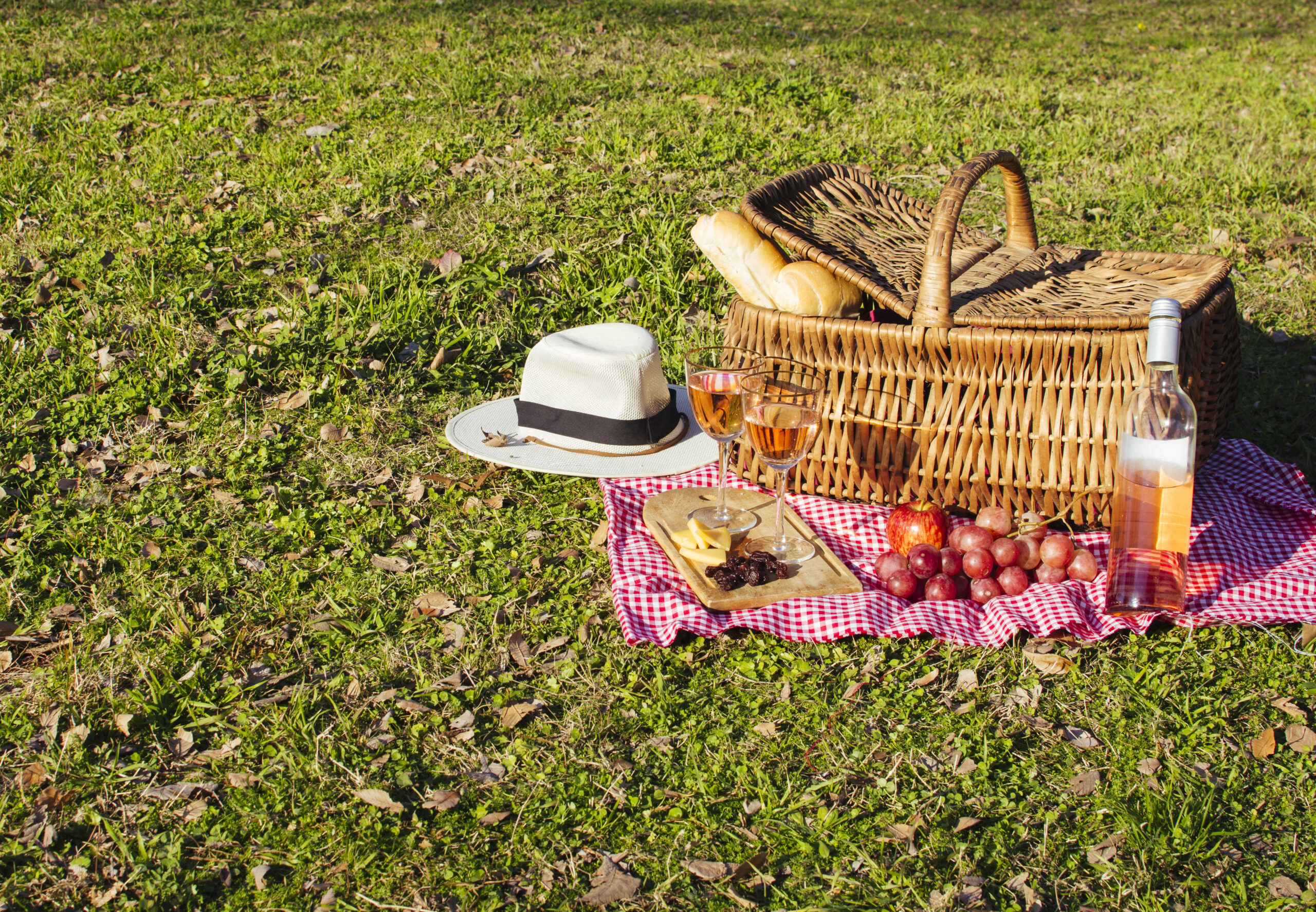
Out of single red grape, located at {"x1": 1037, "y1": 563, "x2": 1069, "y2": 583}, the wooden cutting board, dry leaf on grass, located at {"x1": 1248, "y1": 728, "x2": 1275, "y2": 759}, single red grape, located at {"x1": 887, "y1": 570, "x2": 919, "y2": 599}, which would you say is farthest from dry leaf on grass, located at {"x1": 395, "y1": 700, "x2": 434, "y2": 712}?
dry leaf on grass, located at {"x1": 1248, "y1": 728, "x2": 1275, "y2": 759}

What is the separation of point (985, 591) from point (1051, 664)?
345mm

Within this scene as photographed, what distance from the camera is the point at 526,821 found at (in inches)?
97.0

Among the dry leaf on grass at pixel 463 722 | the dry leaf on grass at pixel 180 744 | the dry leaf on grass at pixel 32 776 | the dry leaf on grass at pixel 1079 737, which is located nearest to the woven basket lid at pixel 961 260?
the dry leaf on grass at pixel 1079 737

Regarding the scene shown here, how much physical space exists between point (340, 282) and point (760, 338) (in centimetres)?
276

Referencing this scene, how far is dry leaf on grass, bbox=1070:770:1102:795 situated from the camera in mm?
2514

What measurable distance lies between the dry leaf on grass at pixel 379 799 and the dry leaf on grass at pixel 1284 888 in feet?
6.61

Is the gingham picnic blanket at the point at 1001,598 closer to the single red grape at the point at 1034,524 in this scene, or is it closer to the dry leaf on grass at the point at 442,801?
the single red grape at the point at 1034,524

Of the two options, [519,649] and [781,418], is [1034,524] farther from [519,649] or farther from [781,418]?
[519,649]

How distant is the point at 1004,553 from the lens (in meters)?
3.23

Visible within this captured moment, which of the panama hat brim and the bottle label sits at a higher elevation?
the bottle label

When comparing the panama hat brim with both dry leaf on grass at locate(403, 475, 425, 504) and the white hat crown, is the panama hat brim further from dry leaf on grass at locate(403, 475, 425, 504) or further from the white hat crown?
dry leaf on grass at locate(403, 475, 425, 504)

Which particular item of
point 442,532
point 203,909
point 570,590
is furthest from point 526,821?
point 442,532

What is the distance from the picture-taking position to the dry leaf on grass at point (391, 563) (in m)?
3.49

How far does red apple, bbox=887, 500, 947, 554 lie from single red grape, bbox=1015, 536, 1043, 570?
241mm
